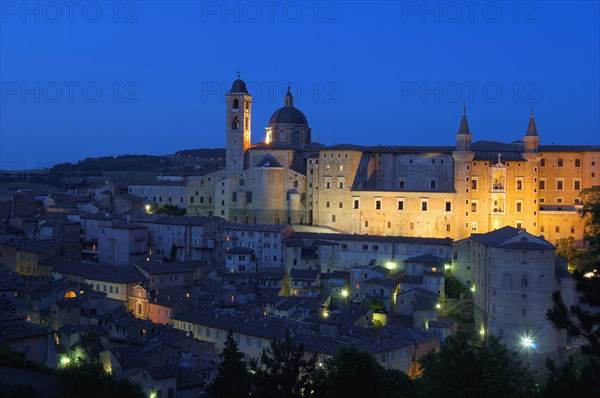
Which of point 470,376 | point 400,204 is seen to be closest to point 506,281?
point 470,376

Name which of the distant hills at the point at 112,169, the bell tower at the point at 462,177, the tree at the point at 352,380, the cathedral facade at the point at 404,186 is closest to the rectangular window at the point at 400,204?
the cathedral facade at the point at 404,186

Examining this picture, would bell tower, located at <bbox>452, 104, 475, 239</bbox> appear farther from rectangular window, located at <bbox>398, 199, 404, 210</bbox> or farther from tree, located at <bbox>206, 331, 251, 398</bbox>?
tree, located at <bbox>206, 331, 251, 398</bbox>

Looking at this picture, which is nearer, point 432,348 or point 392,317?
point 432,348

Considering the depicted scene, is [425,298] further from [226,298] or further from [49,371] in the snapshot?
[49,371]

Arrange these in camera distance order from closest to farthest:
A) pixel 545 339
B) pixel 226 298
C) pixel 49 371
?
pixel 49 371
pixel 545 339
pixel 226 298

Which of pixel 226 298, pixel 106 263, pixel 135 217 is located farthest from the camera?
pixel 135 217

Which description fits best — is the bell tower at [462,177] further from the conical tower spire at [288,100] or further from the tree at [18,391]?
the tree at [18,391]

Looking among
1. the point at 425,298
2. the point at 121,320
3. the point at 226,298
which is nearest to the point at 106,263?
the point at 226,298
